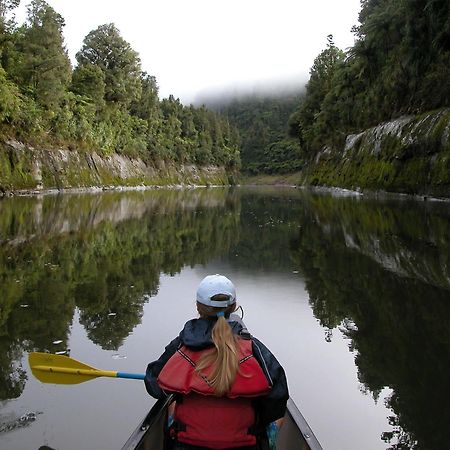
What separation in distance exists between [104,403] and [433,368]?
11.5 ft

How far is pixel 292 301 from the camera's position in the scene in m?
8.54

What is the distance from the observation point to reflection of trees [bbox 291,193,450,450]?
4.68 m

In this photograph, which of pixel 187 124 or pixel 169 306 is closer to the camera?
pixel 169 306

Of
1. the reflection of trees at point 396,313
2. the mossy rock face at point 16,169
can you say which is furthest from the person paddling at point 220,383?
the mossy rock face at point 16,169

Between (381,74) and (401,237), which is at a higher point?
(381,74)

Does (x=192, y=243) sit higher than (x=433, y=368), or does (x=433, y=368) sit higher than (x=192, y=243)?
(x=433, y=368)

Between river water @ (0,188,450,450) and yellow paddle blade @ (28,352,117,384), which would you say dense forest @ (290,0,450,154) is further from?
yellow paddle blade @ (28,352,117,384)

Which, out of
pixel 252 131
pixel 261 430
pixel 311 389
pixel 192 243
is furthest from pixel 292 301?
pixel 252 131

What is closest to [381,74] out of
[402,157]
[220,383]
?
[402,157]

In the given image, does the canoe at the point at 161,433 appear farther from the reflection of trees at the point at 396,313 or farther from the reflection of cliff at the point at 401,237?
the reflection of cliff at the point at 401,237

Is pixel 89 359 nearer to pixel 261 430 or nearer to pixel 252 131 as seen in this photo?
pixel 261 430

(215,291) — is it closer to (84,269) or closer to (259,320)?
(259,320)

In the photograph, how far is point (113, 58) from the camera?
67438 mm

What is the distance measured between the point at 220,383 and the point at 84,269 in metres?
8.71
